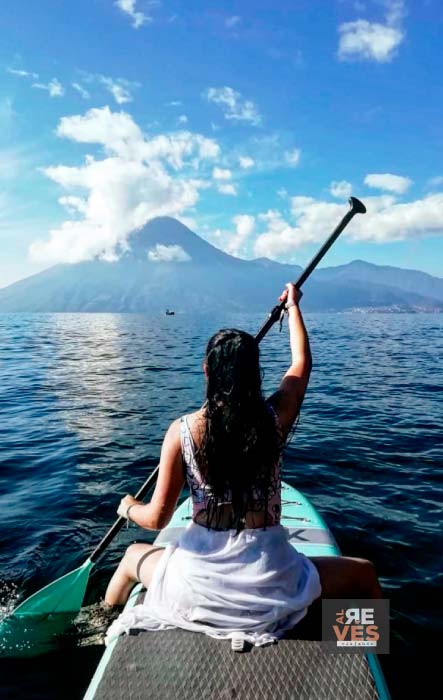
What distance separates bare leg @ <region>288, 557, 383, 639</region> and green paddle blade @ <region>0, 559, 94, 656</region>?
2.72 meters

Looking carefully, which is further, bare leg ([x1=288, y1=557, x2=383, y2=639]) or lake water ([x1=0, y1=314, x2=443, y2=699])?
lake water ([x1=0, y1=314, x2=443, y2=699])

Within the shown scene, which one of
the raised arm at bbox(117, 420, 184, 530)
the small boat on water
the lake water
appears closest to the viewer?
the small boat on water

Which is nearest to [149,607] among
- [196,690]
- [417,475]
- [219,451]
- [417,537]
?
[196,690]

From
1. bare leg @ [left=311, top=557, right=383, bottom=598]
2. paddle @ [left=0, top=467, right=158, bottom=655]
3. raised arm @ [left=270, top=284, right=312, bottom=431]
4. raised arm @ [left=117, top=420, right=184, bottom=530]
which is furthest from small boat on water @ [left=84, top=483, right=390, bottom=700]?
paddle @ [left=0, top=467, right=158, bottom=655]

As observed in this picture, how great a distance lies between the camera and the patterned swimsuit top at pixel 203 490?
10.3 ft

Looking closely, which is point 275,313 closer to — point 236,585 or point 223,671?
point 236,585

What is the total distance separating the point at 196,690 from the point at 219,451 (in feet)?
4.78

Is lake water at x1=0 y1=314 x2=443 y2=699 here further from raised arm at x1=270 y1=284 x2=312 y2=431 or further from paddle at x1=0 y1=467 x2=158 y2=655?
raised arm at x1=270 y1=284 x2=312 y2=431

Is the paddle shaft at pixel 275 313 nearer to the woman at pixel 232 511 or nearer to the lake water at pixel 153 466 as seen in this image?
the lake water at pixel 153 466

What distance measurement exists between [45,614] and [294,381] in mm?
3935

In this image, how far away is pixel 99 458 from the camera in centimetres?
1046

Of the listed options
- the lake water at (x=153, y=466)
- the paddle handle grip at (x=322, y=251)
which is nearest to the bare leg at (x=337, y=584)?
the lake water at (x=153, y=466)

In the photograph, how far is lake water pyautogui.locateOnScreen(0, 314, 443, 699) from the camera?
527 cm

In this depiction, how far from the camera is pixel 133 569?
156 inches
